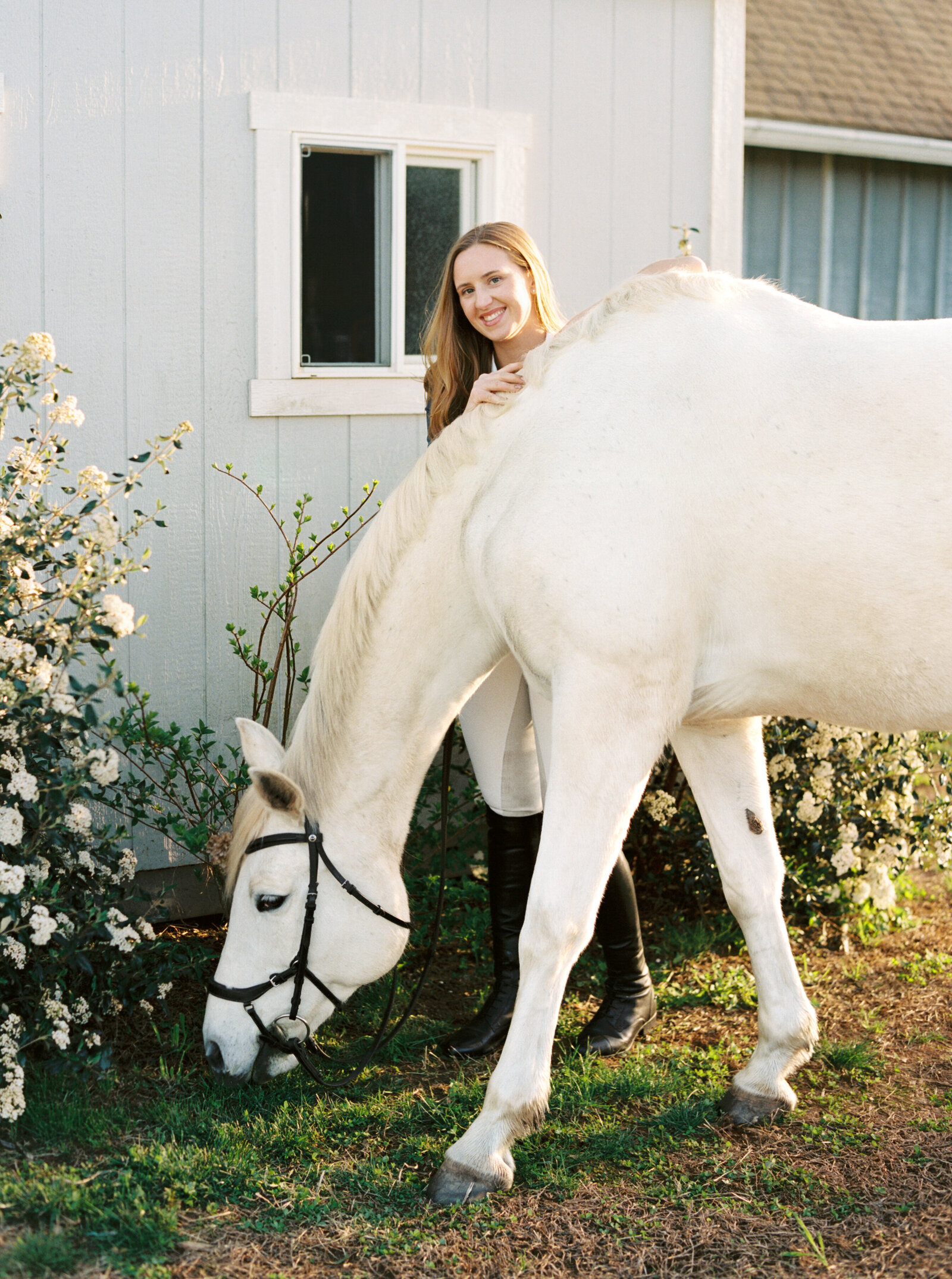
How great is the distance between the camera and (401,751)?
298 centimetres

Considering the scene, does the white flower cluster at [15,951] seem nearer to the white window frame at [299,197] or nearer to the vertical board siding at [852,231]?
the white window frame at [299,197]

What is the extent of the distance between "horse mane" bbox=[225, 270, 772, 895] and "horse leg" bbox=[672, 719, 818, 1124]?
862 millimetres

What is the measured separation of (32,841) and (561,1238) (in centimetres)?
148

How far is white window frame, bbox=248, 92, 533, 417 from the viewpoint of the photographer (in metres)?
3.95

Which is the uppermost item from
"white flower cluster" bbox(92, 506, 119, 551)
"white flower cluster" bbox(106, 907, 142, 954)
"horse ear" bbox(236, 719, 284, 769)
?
"white flower cluster" bbox(92, 506, 119, 551)

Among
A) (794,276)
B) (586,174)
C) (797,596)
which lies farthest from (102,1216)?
(794,276)

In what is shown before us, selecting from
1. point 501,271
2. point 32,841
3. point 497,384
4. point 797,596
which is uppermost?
point 501,271

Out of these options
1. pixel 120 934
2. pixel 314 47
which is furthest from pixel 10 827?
pixel 314 47

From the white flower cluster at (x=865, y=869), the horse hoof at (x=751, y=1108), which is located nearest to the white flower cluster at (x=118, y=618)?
the horse hoof at (x=751, y=1108)

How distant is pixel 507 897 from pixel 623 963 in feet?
1.27

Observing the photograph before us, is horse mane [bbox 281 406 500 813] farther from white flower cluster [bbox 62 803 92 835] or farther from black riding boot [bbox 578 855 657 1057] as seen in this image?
black riding boot [bbox 578 855 657 1057]

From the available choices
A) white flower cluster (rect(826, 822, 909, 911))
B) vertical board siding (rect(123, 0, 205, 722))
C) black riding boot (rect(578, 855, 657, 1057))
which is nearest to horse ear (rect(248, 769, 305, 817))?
black riding boot (rect(578, 855, 657, 1057))

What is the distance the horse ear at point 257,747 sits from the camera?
2900 millimetres

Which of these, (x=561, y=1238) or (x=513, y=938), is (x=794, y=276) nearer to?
(x=513, y=938)
